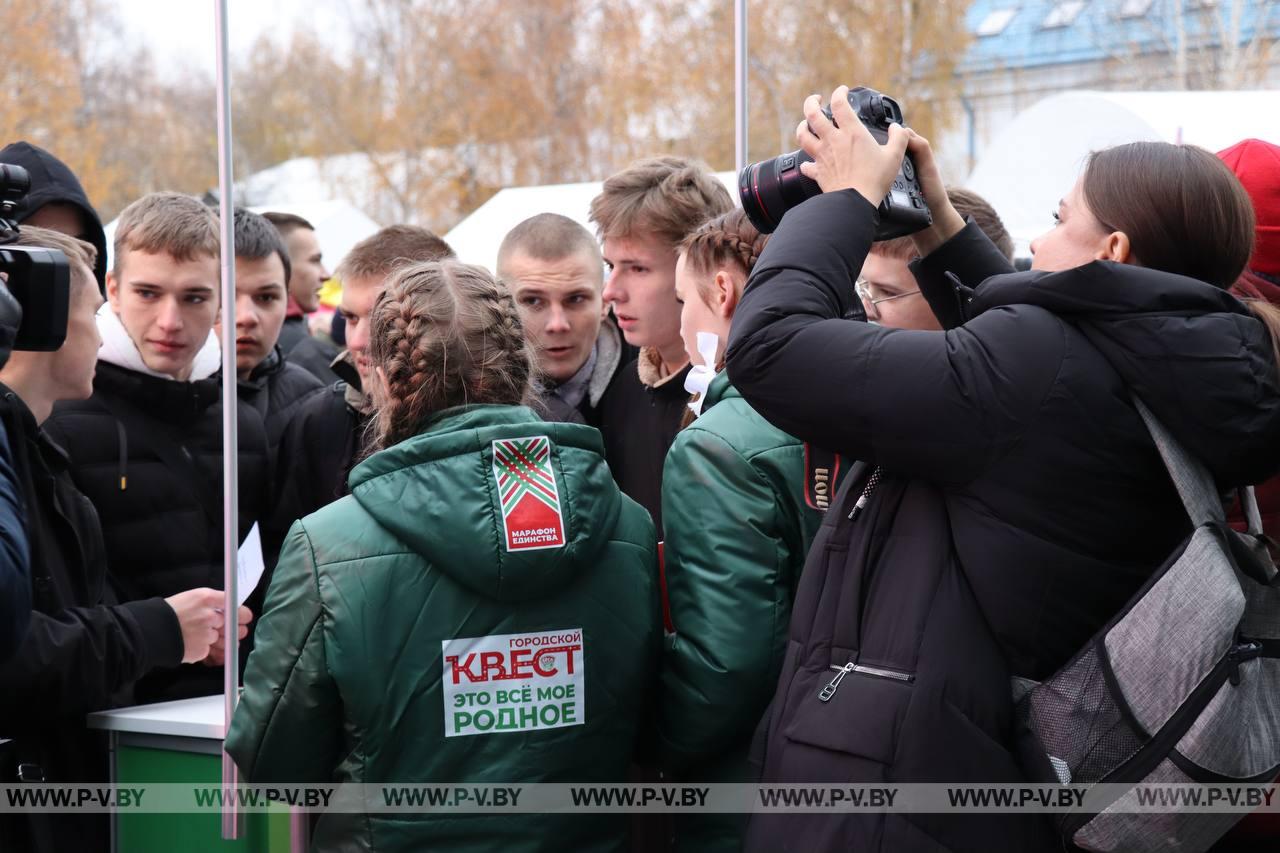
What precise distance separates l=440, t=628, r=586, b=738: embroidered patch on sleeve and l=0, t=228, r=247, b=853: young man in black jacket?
78cm

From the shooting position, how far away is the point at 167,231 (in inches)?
139

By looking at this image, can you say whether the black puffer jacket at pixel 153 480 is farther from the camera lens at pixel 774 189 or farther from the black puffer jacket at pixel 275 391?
the camera lens at pixel 774 189

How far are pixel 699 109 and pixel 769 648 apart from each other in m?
21.4

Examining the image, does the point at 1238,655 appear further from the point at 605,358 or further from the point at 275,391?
the point at 275,391

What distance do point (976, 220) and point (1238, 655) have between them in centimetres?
114

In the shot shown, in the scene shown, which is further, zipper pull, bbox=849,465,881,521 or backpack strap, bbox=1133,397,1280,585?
zipper pull, bbox=849,465,881,521

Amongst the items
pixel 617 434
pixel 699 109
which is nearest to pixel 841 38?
pixel 699 109

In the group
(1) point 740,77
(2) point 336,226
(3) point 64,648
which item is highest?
(1) point 740,77

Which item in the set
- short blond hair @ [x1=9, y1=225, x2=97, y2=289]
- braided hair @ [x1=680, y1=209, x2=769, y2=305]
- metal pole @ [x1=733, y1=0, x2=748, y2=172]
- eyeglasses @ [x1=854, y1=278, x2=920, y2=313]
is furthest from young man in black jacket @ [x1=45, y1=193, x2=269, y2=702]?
eyeglasses @ [x1=854, y1=278, x2=920, y2=313]

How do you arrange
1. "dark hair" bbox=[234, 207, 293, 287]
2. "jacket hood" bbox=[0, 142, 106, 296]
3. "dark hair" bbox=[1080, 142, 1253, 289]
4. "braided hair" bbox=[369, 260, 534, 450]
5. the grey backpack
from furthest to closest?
1. "dark hair" bbox=[234, 207, 293, 287]
2. "jacket hood" bbox=[0, 142, 106, 296]
3. "braided hair" bbox=[369, 260, 534, 450]
4. "dark hair" bbox=[1080, 142, 1253, 289]
5. the grey backpack

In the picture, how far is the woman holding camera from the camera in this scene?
173cm

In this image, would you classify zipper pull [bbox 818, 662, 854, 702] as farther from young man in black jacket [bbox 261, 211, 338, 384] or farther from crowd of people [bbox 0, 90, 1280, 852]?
young man in black jacket [bbox 261, 211, 338, 384]

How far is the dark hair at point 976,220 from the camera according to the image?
2615mm

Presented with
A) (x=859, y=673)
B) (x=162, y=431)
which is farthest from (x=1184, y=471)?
(x=162, y=431)
